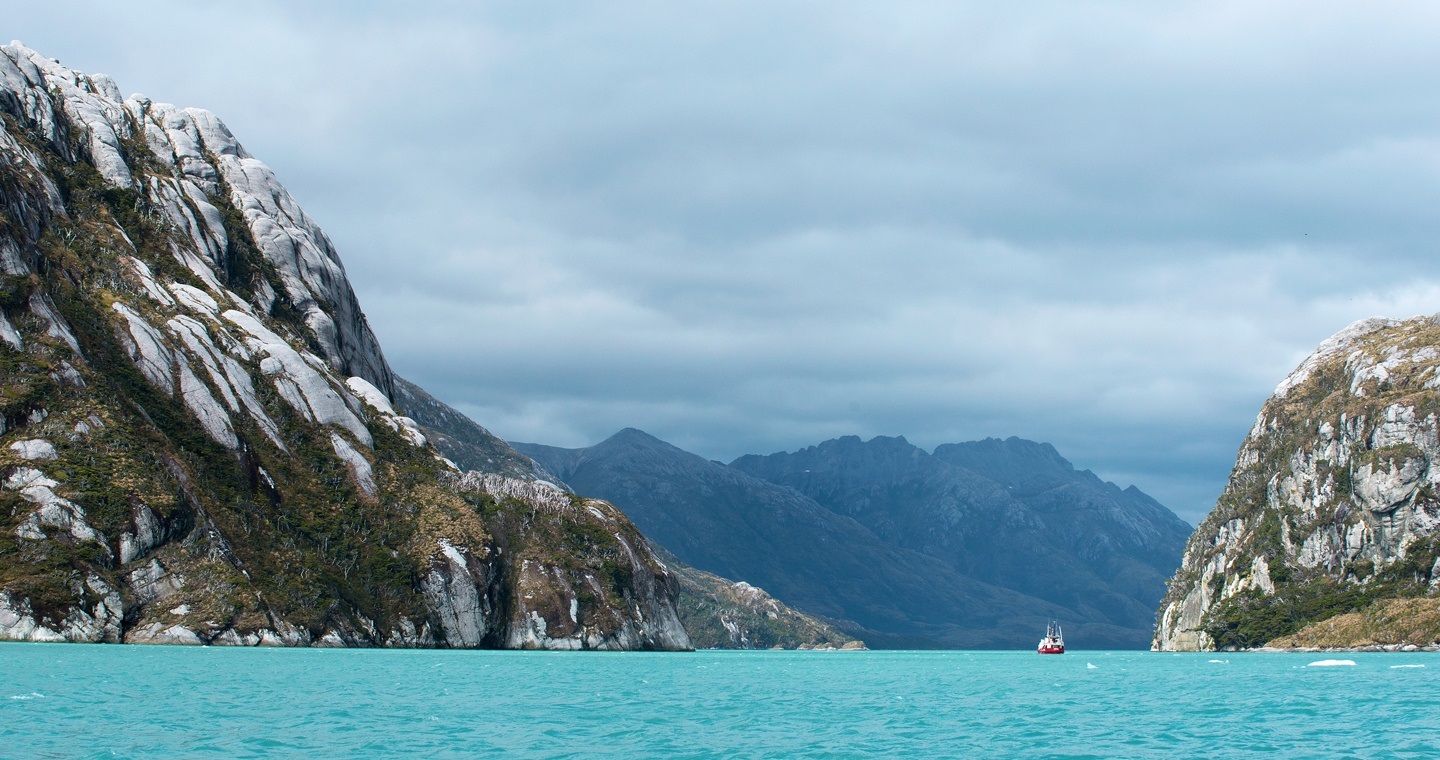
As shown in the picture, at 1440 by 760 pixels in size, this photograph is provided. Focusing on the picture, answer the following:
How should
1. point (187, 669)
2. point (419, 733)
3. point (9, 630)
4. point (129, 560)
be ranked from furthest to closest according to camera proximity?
point (129, 560) → point (9, 630) → point (187, 669) → point (419, 733)

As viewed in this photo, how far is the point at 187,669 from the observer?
109 m

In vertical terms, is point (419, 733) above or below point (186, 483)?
below

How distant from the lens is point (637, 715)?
81.5 m

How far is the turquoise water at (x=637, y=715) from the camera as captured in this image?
199 feet

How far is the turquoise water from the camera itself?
199 feet

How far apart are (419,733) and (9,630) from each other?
369ft

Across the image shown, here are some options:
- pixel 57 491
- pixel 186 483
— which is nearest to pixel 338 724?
pixel 57 491

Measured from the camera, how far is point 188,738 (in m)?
58.8

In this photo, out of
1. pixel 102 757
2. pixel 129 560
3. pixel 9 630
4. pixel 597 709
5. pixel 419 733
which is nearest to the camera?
pixel 102 757

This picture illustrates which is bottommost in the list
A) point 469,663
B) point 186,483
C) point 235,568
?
point 469,663

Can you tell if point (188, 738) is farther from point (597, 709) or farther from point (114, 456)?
point (114, 456)

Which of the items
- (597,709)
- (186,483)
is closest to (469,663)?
(186,483)

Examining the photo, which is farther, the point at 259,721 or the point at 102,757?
the point at 259,721

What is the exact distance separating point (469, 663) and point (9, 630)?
5994 cm
